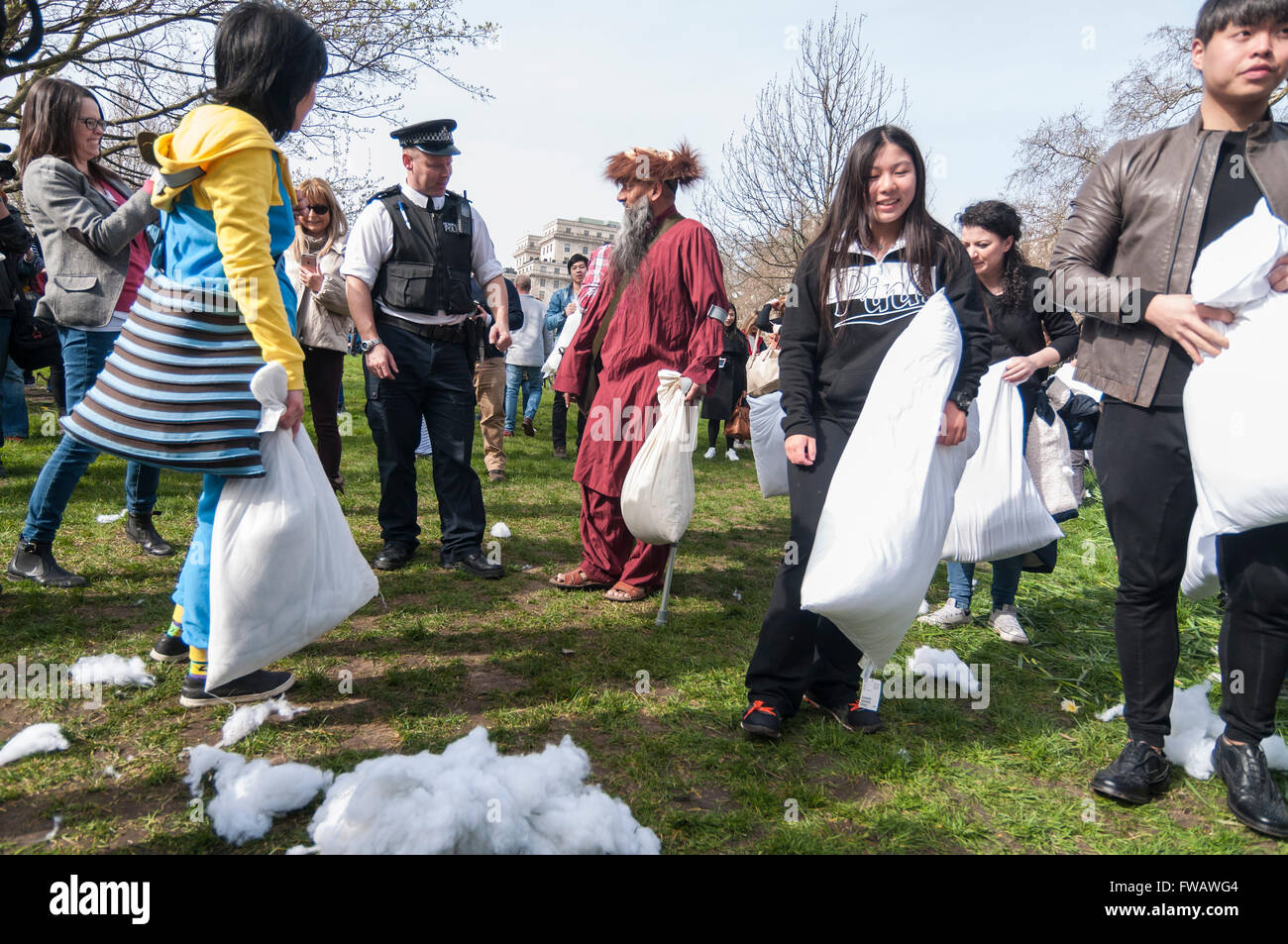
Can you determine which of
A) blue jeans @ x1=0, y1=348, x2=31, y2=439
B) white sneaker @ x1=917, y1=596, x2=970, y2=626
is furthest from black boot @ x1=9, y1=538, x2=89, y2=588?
white sneaker @ x1=917, y1=596, x2=970, y2=626

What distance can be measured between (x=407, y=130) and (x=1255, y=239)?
11.7 ft

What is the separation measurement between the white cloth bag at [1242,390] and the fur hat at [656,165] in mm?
2529

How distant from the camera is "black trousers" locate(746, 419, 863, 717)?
8.69 feet

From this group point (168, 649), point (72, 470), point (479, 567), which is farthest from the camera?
point (479, 567)

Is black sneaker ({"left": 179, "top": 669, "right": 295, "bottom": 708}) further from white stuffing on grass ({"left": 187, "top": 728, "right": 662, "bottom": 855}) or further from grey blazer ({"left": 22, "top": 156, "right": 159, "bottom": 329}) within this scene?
grey blazer ({"left": 22, "top": 156, "right": 159, "bottom": 329})

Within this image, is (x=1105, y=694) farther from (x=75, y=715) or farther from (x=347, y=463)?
(x=347, y=463)

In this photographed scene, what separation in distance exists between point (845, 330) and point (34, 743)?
2683 millimetres

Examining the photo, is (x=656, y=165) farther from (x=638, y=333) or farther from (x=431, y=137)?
(x=431, y=137)

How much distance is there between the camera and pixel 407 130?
4078mm

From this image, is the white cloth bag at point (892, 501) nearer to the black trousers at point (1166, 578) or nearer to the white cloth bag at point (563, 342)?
the black trousers at point (1166, 578)

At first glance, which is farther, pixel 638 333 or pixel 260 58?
pixel 638 333

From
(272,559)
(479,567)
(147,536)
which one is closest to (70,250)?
(147,536)

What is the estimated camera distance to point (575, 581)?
4.19m

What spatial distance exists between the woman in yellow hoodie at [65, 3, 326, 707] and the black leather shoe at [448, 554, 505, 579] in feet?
6.06
